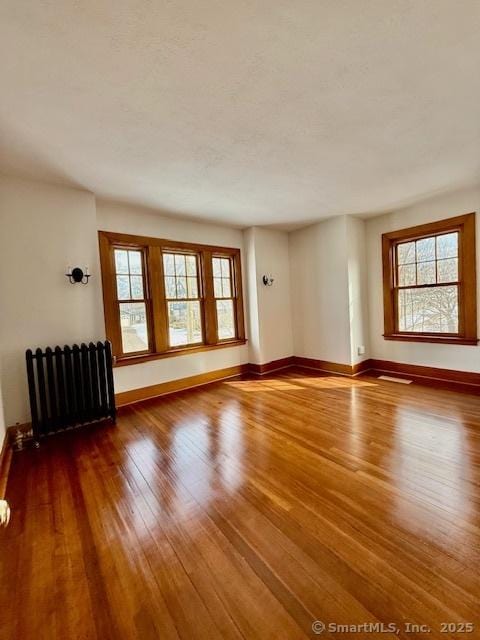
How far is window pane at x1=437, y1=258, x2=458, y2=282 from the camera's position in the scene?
401 cm

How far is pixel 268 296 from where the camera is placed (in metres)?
5.26

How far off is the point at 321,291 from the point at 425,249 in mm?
1634

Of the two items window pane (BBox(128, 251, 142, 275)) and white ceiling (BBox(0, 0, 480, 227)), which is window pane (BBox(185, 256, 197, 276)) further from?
white ceiling (BBox(0, 0, 480, 227))

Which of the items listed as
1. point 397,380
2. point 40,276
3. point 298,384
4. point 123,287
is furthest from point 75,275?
point 397,380

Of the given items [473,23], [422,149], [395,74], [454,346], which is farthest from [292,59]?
[454,346]

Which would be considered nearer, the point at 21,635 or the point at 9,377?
the point at 21,635

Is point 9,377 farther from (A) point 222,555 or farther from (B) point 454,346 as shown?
(B) point 454,346

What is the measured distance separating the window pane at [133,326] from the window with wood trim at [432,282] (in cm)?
383

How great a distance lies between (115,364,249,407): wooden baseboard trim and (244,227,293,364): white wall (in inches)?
18.6

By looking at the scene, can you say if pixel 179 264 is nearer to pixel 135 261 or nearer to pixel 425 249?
pixel 135 261

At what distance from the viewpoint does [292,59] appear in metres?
1.60

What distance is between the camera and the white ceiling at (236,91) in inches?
53.6

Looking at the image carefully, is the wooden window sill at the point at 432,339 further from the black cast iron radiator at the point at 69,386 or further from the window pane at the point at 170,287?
the black cast iron radiator at the point at 69,386

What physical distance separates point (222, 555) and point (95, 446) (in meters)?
1.81
